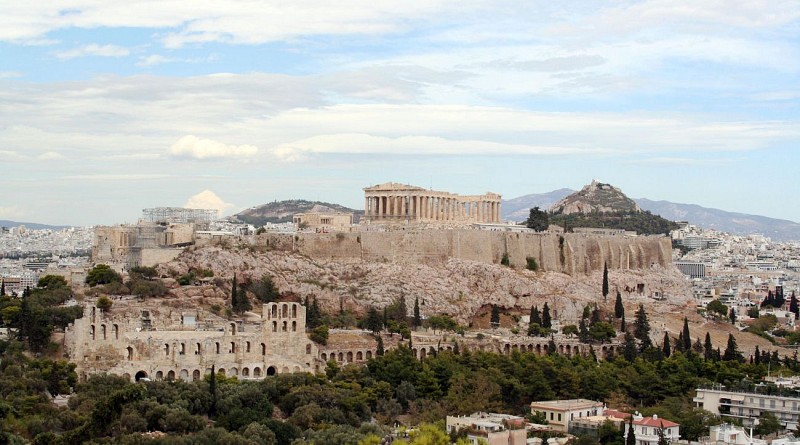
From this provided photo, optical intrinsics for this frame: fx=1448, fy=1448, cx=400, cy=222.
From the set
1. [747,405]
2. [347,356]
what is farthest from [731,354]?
[347,356]

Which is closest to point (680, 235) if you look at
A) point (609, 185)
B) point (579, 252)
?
point (609, 185)

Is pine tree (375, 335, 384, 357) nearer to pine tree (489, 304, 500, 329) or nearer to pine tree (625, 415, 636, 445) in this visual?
pine tree (489, 304, 500, 329)

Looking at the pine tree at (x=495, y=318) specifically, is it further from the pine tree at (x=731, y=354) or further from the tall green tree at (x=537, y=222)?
the tall green tree at (x=537, y=222)

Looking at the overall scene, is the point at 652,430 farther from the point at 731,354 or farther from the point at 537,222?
the point at 537,222

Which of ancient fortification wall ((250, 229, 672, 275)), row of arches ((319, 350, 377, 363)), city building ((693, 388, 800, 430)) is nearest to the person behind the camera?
city building ((693, 388, 800, 430))

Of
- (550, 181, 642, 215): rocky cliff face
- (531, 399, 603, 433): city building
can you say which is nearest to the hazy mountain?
(550, 181, 642, 215): rocky cliff face

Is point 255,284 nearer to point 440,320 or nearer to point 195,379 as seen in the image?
point 440,320
